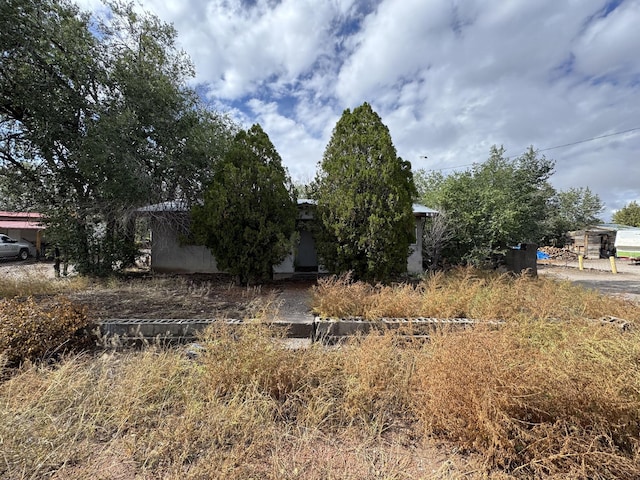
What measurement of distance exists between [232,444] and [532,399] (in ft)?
6.87

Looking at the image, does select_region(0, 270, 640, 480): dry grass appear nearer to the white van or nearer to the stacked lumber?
the white van

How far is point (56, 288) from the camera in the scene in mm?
7258

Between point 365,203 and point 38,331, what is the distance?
5936mm

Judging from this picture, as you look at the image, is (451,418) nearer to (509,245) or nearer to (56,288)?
(56,288)

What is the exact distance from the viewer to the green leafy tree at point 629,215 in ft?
122

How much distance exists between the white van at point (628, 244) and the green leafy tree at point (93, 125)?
2507 centimetres

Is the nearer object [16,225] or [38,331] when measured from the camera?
[38,331]

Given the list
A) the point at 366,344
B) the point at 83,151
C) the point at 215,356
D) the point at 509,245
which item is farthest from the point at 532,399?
the point at 509,245

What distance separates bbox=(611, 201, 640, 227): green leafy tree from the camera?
3706 cm

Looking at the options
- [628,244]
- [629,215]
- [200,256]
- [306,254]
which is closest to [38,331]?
[200,256]

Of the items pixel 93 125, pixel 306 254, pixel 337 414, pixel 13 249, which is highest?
pixel 93 125

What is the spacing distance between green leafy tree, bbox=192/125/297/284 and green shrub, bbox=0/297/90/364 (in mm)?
3713

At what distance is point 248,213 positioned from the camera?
24.0 ft

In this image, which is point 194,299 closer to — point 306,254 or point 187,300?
point 187,300
